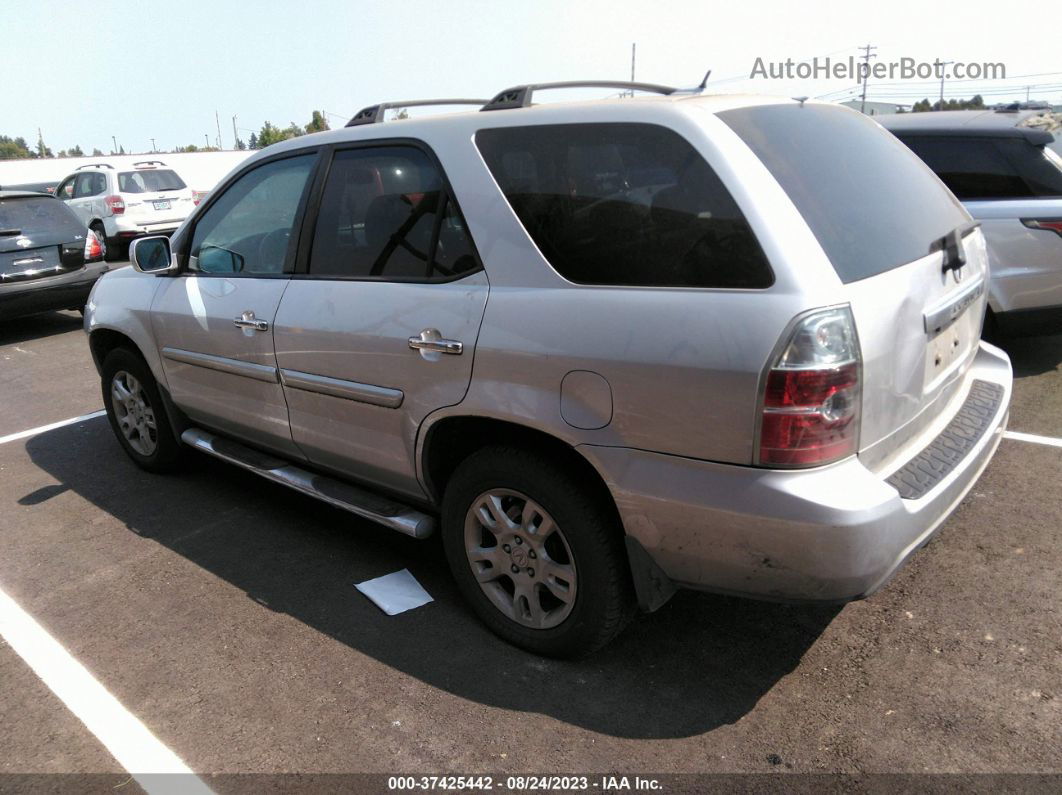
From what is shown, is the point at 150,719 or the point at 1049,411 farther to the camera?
the point at 1049,411

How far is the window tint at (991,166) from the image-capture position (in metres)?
5.68

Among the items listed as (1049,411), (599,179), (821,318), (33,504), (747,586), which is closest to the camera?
(821,318)

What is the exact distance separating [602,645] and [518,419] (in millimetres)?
839

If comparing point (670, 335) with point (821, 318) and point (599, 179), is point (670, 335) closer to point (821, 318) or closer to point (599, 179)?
point (821, 318)

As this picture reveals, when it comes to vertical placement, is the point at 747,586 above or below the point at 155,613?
above

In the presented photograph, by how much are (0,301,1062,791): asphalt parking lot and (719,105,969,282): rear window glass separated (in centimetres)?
139

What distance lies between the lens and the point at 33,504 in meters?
4.68

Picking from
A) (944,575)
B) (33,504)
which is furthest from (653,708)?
(33,504)

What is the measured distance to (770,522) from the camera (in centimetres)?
232


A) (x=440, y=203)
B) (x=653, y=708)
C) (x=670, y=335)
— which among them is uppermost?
(x=440, y=203)

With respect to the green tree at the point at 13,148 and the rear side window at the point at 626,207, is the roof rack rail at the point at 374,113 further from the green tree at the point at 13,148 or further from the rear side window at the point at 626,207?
the green tree at the point at 13,148

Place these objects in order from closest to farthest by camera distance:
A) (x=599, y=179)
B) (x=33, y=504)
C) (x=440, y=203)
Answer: (x=599, y=179)
(x=440, y=203)
(x=33, y=504)

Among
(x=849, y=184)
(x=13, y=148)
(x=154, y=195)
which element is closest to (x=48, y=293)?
(x=154, y=195)

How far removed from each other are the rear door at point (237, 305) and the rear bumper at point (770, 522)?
1.85 metres
